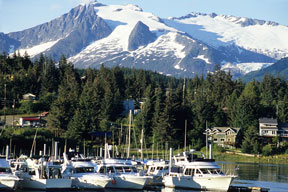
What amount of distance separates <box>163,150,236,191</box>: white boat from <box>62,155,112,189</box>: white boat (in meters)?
8.64

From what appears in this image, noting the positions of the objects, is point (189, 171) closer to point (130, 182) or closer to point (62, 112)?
point (130, 182)

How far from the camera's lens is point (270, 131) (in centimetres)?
16500

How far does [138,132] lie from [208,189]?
87.3 m

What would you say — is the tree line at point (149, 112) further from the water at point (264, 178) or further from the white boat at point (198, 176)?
the white boat at point (198, 176)

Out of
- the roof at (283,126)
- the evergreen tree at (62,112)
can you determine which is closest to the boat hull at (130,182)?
the evergreen tree at (62,112)

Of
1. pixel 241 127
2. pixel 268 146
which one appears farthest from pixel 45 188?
pixel 241 127

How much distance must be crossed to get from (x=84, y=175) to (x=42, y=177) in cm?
510

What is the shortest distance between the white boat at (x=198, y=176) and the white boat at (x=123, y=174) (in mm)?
3360

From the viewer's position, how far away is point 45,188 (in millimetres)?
70062

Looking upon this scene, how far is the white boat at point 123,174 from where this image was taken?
244ft

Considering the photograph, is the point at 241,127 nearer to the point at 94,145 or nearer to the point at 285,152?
the point at 285,152

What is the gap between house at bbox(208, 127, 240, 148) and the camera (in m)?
160

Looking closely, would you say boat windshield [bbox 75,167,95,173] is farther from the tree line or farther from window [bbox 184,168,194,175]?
the tree line

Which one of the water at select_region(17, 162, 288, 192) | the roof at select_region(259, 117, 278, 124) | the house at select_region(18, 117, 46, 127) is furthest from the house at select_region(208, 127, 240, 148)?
the house at select_region(18, 117, 46, 127)
